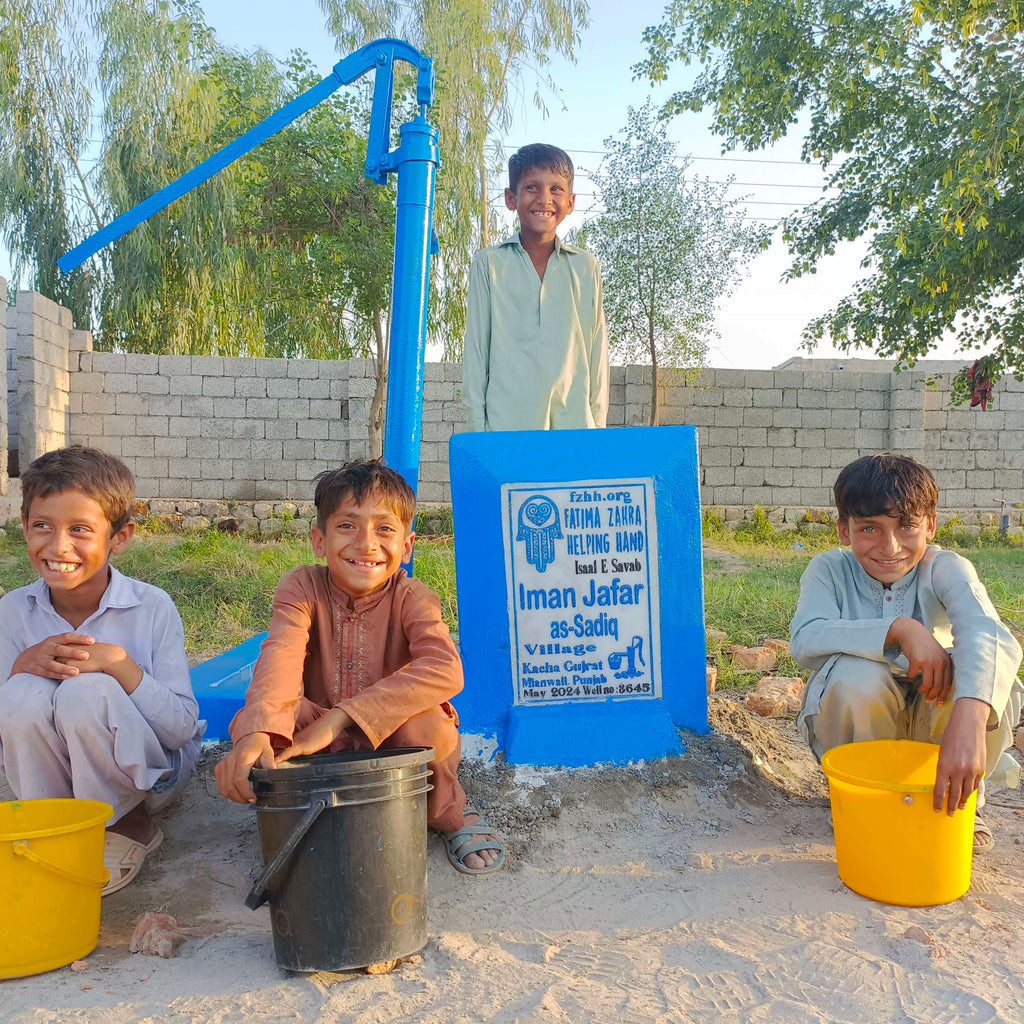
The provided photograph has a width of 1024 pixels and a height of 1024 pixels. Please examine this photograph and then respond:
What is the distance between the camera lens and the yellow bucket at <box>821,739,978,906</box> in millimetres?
1896

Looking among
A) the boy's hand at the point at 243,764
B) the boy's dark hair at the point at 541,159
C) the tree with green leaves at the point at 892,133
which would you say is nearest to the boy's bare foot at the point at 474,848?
the boy's hand at the point at 243,764

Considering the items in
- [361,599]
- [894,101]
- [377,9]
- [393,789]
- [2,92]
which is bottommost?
[393,789]

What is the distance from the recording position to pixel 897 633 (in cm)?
216

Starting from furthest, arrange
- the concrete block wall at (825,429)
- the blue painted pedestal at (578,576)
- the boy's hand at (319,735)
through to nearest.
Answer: the concrete block wall at (825,429)
the blue painted pedestal at (578,576)
the boy's hand at (319,735)

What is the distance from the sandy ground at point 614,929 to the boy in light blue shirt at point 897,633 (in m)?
0.35

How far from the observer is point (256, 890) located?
1.59 m

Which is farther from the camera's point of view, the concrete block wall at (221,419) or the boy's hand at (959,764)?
the concrete block wall at (221,419)

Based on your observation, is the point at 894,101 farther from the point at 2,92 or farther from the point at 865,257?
the point at 2,92

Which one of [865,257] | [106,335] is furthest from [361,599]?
[106,335]

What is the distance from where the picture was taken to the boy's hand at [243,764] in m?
1.70

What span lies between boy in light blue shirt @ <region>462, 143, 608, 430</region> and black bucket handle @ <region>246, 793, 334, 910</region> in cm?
180

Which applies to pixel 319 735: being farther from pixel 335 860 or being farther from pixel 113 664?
pixel 113 664

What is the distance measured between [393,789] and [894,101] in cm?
937

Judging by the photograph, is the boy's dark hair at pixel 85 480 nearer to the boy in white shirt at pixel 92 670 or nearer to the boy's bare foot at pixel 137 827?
the boy in white shirt at pixel 92 670
